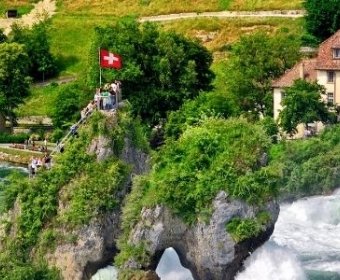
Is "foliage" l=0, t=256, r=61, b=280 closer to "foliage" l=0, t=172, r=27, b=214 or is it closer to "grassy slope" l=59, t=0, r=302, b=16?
"foliage" l=0, t=172, r=27, b=214

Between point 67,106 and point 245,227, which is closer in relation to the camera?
point 245,227

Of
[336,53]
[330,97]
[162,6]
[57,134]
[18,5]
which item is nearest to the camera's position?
[336,53]

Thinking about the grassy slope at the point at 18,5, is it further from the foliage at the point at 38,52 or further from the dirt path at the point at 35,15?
the foliage at the point at 38,52

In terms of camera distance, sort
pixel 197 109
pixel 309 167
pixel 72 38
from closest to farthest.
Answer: pixel 309 167
pixel 197 109
pixel 72 38

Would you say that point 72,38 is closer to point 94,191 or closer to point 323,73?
point 323,73

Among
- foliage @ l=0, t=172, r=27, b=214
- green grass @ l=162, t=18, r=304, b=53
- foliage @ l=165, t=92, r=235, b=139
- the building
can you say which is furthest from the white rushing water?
green grass @ l=162, t=18, r=304, b=53

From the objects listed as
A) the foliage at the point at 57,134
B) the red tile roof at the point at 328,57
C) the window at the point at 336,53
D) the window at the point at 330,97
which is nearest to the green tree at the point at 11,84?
the foliage at the point at 57,134

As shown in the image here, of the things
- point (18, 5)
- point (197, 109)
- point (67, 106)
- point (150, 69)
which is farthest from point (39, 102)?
point (197, 109)
